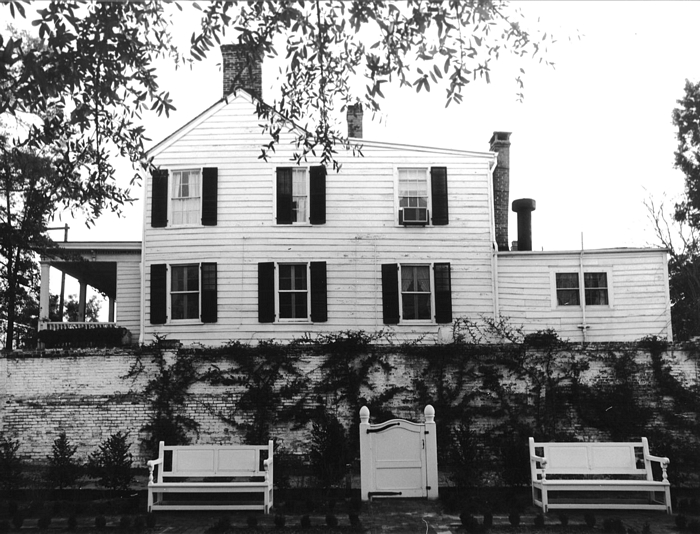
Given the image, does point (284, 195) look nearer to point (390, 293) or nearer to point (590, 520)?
point (390, 293)

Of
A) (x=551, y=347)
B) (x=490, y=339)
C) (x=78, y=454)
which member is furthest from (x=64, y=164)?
(x=490, y=339)

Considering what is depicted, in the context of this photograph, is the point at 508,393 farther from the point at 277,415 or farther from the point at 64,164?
the point at 64,164

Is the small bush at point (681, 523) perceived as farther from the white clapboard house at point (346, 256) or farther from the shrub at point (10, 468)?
the shrub at point (10, 468)

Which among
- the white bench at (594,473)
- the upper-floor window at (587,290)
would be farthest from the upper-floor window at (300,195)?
the white bench at (594,473)

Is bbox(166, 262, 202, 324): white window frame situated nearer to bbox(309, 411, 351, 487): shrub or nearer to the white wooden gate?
bbox(309, 411, 351, 487): shrub

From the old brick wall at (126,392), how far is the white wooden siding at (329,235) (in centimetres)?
428

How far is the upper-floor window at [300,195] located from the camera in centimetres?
2075

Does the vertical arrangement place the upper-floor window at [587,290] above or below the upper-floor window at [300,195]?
below

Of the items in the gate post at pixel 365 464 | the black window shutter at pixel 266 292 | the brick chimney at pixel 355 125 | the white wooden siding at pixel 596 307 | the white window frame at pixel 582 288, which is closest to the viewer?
the gate post at pixel 365 464

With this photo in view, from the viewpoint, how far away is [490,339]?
2009cm

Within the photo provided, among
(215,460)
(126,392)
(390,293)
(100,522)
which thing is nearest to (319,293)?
(390,293)

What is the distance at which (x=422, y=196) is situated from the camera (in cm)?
2119

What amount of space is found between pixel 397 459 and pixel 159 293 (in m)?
9.72

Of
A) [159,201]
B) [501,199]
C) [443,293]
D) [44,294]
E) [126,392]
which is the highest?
[501,199]
